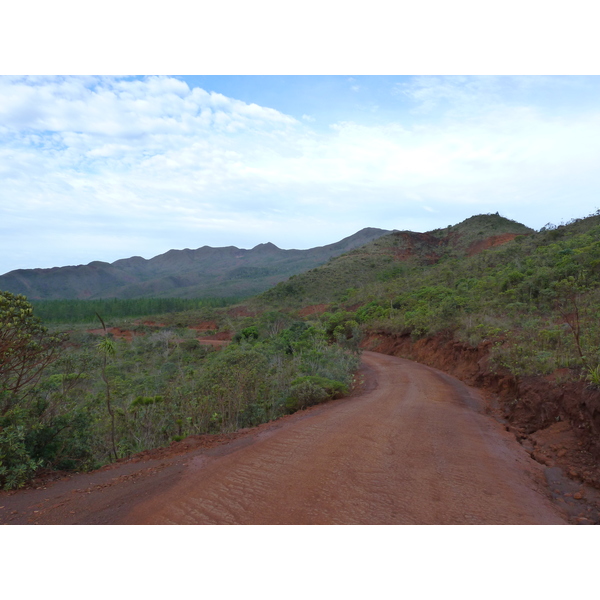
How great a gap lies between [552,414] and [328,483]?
5147 mm

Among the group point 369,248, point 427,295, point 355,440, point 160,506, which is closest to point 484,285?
point 427,295

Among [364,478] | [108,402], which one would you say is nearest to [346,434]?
[364,478]

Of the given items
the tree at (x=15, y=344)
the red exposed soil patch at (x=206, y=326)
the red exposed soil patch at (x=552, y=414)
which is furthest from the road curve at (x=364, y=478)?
the red exposed soil patch at (x=206, y=326)

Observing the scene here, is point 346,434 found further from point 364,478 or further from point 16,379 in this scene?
point 16,379

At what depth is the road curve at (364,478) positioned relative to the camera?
386 centimetres

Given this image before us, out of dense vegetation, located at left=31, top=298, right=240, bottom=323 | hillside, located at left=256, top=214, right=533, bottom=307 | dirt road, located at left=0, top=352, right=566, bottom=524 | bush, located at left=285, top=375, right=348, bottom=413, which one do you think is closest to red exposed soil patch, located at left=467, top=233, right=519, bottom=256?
hillside, located at left=256, top=214, right=533, bottom=307

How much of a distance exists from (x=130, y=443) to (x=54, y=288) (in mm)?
157125

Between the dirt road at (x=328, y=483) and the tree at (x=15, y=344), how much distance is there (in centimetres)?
164

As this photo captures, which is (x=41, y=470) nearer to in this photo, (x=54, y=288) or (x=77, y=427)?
(x=77, y=427)

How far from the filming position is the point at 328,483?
4.54 m

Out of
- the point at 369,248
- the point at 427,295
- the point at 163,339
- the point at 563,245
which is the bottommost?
the point at 163,339

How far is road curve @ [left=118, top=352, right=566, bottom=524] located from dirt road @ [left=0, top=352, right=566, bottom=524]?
1cm

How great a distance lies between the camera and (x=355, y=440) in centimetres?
620

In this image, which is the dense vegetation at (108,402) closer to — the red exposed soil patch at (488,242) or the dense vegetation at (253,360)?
the dense vegetation at (253,360)
